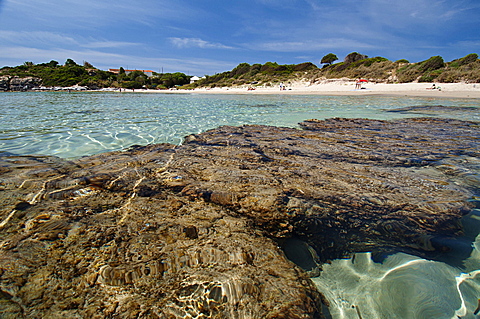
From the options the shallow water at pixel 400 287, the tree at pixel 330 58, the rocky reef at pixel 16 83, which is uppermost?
the tree at pixel 330 58

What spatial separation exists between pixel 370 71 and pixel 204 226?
3989 centimetres

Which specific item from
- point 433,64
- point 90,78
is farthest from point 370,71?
point 90,78

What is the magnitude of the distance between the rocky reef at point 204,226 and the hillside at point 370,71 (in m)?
31.5

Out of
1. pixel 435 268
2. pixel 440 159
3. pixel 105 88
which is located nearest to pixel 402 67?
pixel 440 159

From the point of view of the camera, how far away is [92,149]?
4336 mm

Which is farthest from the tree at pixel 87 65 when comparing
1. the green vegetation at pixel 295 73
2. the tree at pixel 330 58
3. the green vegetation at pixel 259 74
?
the tree at pixel 330 58

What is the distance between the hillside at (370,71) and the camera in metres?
24.9

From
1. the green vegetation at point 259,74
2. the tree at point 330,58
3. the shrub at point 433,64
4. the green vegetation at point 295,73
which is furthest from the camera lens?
the tree at point 330,58

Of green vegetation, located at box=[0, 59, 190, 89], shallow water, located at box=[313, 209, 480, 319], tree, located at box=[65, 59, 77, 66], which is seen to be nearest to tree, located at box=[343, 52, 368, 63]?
green vegetation, located at box=[0, 59, 190, 89]

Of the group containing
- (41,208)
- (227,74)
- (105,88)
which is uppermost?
(227,74)

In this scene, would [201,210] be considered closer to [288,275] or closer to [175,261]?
[175,261]

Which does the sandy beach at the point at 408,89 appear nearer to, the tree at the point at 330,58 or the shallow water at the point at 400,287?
the tree at the point at 330,58

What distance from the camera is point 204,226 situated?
159cm

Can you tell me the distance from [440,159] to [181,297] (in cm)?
393
